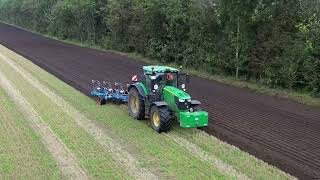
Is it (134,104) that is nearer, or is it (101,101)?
(134,104)

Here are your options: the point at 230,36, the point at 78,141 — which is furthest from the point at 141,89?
the point at 230,36

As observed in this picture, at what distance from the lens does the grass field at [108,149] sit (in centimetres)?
985

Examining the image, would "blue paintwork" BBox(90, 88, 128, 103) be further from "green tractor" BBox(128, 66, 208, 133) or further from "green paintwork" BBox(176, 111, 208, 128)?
"green paintwork" BBox(176, 111, 208, 128)

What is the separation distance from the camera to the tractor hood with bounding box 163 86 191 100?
1247 cm

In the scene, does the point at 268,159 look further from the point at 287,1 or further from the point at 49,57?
the point at 49,57

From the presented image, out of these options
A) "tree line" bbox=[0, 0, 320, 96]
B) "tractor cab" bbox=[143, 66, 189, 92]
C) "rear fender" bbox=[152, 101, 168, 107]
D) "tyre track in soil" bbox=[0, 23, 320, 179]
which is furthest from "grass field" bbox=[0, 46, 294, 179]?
"tree line" bbox=[0, 0, 320, 96]

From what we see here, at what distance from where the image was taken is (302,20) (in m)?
18.1

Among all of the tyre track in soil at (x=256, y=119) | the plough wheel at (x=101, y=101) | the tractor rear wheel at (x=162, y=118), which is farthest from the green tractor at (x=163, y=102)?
the plough wheel at (x=101, y=101)

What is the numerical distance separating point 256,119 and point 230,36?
758 centimetres

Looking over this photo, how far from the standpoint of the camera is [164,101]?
43.6 feet

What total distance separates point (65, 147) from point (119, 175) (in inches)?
94.6

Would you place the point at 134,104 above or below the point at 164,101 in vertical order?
below

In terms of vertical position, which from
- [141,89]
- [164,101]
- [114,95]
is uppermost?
[141,89]

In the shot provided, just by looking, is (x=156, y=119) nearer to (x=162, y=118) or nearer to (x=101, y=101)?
(x=162, y=118)
